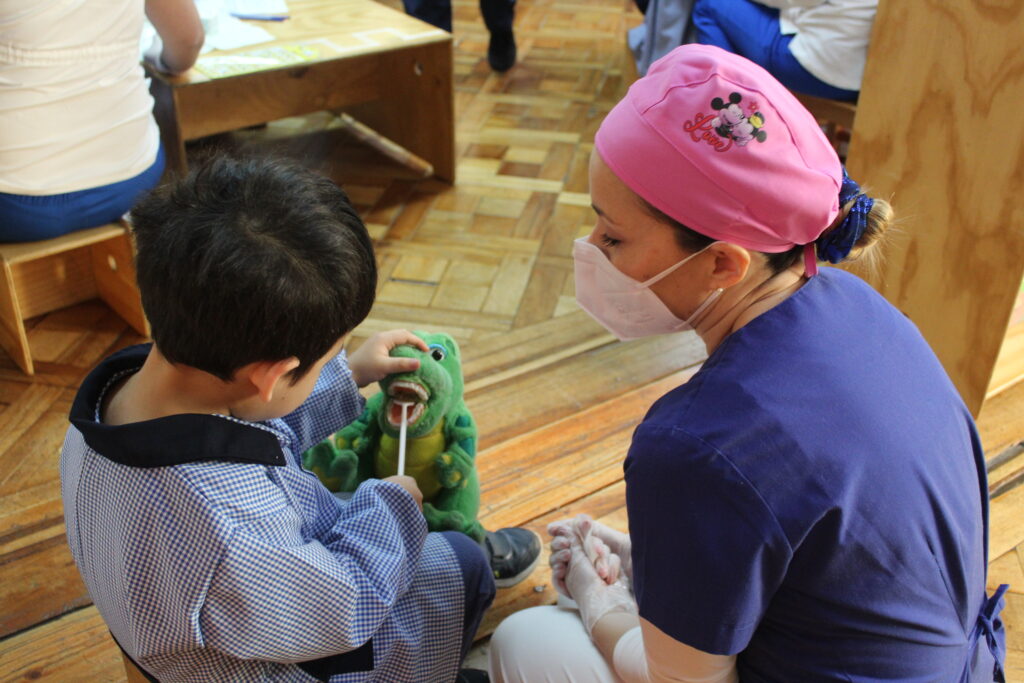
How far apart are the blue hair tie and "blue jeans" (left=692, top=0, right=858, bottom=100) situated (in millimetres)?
1136

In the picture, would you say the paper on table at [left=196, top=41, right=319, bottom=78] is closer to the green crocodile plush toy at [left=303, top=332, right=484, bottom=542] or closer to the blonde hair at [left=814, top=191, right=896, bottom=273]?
the green crocodile plush toy at [left=303, top=332, right=484, bottom=542]

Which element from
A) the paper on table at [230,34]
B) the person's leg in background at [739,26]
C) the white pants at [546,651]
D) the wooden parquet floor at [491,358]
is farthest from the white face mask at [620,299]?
the paper on table at [230,34]

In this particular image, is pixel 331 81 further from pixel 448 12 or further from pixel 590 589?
pixel 590 589

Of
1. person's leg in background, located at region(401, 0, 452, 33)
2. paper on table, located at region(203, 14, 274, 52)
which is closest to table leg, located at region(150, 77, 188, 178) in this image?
paper on table, located at region(203, 14, 274, 52)

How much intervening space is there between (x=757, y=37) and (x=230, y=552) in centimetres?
164

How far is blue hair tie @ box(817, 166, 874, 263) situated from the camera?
0.84 m

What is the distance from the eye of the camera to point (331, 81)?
92.7 inches

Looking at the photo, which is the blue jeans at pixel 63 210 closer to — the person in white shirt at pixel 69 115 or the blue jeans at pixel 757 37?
the person in white shirt at pixel 69 115

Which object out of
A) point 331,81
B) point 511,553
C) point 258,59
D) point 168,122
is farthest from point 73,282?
point 511,553

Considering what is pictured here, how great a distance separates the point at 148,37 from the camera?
1966 mm

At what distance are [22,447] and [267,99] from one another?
1.08 meters

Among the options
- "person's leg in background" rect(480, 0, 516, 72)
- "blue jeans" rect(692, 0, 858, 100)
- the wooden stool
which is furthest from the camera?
"person's leg in background" rect(480, 0, 516, 72)

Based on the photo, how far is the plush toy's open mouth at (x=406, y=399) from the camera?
115 centimetres

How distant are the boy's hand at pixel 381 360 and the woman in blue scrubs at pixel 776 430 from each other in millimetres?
347
